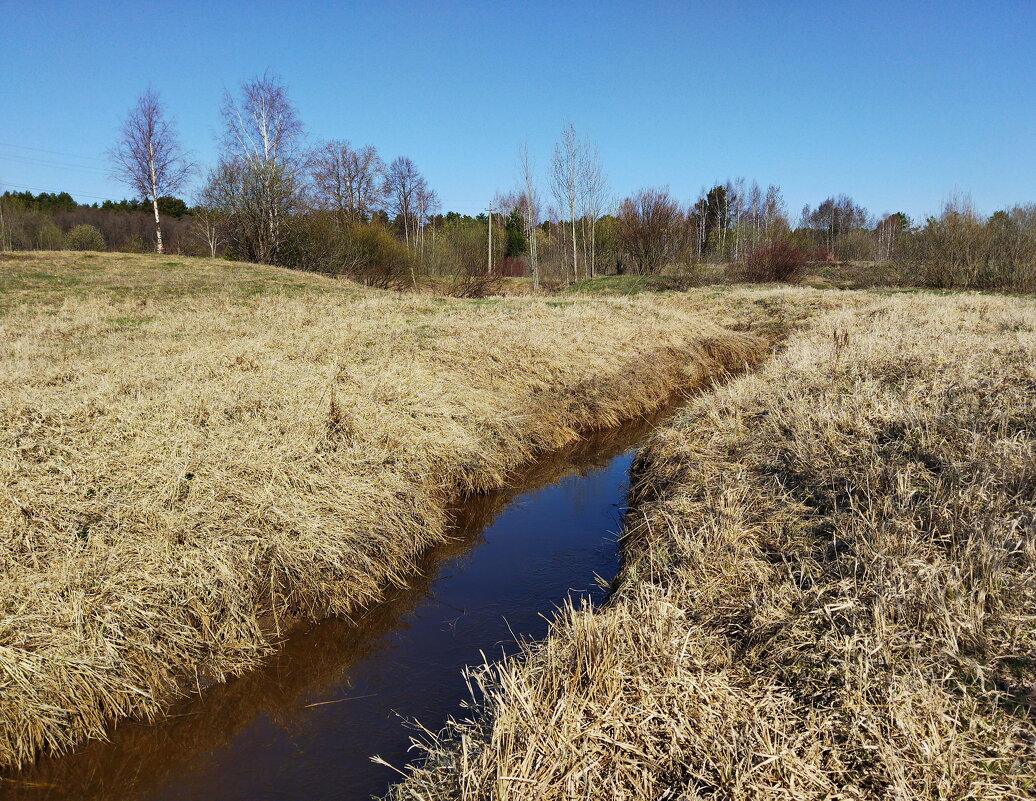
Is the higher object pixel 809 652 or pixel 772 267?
pixel 772 267

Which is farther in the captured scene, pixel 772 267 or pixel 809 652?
pixel 772 267

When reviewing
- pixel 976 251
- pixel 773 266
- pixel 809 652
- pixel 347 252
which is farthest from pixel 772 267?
pixel 809 652

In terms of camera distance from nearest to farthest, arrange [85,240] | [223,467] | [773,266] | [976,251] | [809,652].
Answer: [809,652] < [223,467] < [976,251] < [773,266] < [85,240]

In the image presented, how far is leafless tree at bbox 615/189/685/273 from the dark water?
29.4 metres

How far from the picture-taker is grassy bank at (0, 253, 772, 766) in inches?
140

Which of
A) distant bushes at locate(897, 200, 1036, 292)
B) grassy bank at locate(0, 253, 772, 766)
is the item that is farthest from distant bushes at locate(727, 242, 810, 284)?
grassy bank at locate(0, 253, 772, 766)

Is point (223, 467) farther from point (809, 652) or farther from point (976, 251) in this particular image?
point (976, 251)

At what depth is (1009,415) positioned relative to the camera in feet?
16.0

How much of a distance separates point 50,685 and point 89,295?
14.1 metres

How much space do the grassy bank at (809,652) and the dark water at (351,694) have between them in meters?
0.42

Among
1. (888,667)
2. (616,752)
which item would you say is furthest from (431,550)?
(888,667)

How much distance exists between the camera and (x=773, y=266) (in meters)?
29.3

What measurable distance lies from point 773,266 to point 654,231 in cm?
672

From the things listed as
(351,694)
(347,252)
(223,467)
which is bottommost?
(351,694)
